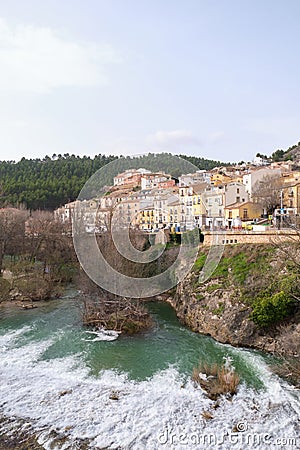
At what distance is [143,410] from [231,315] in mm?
6724

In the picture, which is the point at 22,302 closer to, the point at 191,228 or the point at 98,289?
the point at 98,289

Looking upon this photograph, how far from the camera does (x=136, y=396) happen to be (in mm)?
9680

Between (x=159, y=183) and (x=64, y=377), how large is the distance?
721 cm

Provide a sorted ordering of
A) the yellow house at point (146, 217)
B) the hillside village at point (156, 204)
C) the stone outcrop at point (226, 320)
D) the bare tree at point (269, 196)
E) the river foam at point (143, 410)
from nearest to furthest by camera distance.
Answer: the river foam at point (143, 410)
the hillside village at point (156, 204)
the stone outcrop at point (226, 320)
the yellow house at point (146, 217)
the bare tree at point (269, 196)

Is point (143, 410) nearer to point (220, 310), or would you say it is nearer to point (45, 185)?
point (220, 310)

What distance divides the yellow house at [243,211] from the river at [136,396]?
1503 centimetres

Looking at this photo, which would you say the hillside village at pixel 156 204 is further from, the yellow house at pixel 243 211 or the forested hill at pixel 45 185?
the forested hill at pixel 45 185

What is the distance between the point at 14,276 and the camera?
920 inches

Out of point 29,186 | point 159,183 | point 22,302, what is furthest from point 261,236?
point 29,186

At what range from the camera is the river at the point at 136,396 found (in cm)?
786

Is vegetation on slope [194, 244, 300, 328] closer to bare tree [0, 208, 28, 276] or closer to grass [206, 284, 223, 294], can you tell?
grass [206, 284, 223, 294]

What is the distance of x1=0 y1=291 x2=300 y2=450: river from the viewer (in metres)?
7.86

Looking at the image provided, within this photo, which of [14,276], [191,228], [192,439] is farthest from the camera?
[14,276]

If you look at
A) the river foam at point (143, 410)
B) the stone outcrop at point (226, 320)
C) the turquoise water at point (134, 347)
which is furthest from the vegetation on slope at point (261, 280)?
the river foam at point (143, 410)
